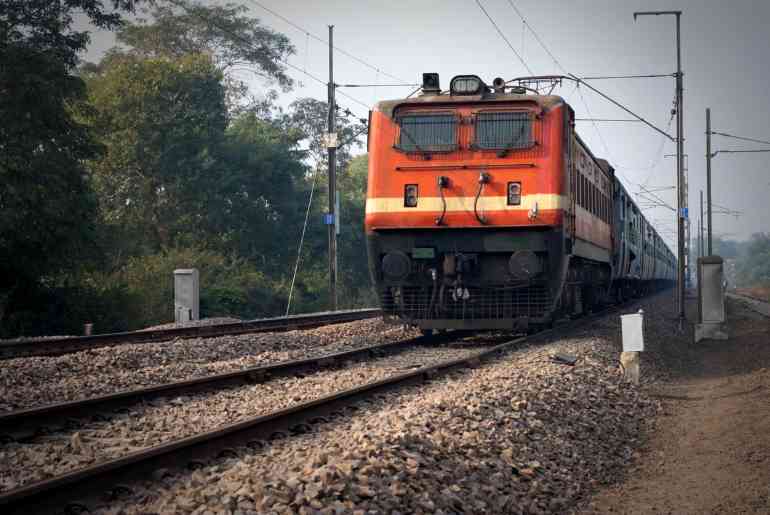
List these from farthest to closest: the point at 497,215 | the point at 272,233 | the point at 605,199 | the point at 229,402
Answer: the point at 272,233
the point at 605,199
the point at 497,215
the point at 229,402

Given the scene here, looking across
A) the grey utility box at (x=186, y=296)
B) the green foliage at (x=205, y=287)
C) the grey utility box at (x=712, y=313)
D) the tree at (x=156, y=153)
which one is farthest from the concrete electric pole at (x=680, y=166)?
the tree at (x=156, y=153)

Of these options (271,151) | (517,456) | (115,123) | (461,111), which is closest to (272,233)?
(271,151)

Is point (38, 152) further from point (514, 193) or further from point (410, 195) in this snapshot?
point (514, 193)

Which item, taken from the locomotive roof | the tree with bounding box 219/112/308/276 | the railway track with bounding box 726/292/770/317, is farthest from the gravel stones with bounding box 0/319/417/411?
the tree with bounding box 219/112/308/276

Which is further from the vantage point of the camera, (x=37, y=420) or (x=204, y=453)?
(x=37, y=420)

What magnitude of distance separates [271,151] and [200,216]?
6786 millimetres

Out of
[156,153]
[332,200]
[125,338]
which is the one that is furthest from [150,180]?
[125,338]

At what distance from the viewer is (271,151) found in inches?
1676

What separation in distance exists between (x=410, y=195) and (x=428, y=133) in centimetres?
106

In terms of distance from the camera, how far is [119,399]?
769 cm

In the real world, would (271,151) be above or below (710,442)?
above

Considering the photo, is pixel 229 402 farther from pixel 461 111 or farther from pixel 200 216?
pixel 200 216

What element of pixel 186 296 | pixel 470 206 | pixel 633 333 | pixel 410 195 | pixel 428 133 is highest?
pixel 428 133

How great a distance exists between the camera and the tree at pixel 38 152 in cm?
1941
